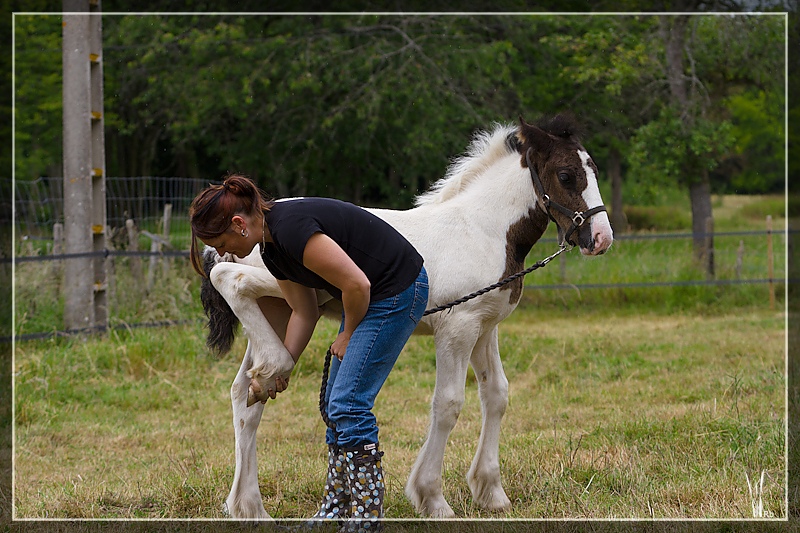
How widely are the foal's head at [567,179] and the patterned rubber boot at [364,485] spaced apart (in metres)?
1.53

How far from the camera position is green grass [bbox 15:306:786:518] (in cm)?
468

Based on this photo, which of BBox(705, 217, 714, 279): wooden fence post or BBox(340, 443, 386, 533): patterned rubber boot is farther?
BBox(705, 217, 714, 279): wooden fence post

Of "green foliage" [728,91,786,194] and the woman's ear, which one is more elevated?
"green foliage" [728,91,786,194]

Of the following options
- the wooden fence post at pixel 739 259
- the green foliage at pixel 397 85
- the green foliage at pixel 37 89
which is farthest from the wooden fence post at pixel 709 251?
the green foliage at pixel 37 89

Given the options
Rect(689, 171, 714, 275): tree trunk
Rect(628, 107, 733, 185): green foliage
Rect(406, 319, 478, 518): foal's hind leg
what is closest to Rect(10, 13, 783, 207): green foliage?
Rect(628, 107, 733, 185): green foliage

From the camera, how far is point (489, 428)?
4773 millimetres

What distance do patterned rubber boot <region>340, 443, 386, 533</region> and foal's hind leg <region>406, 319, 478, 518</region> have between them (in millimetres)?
695

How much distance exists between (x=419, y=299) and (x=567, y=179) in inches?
44.4

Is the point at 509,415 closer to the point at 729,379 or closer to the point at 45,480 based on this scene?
the point at 729,379

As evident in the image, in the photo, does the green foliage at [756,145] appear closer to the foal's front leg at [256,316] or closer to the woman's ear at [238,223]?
the foal's front leg at [256,316]

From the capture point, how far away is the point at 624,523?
4059mm

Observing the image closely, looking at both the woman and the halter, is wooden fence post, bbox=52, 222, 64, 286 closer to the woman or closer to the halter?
the woman

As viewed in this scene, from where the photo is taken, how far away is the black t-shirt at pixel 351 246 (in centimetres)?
365

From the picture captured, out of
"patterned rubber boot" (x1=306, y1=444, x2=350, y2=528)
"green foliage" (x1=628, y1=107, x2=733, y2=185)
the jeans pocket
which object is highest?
"green foliage" (x1=628, y1=107, x2=733, y2=185)
